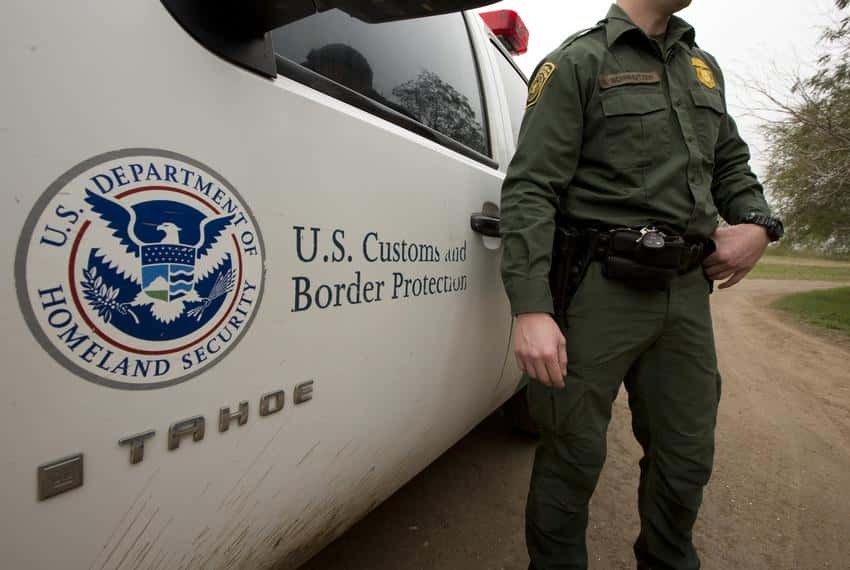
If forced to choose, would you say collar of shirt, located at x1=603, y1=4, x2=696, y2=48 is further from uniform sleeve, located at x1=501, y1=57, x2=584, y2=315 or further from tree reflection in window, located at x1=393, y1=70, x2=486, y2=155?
tree reflection in window, located at x1=393, y1=70, x2=486, y2=155

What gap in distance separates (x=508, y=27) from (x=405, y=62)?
1369 mm

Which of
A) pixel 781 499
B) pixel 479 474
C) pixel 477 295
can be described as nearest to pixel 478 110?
pixel 477 295

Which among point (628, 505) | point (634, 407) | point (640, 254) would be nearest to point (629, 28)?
point (640, 254)

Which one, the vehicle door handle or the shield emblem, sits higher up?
the vehicle door handle

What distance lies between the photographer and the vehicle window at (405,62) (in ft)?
Answer: 2.74

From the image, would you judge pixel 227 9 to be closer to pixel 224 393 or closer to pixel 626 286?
pixel 224 393

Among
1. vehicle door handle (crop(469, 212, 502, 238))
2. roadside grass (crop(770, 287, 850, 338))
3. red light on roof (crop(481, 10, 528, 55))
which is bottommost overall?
roadside grass (crop(770, 287, 850, 338))

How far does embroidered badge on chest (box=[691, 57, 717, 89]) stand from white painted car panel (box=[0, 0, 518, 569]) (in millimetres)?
807

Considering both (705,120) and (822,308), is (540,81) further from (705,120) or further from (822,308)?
(822,308)

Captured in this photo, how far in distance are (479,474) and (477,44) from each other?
1.83m

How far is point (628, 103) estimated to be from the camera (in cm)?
117

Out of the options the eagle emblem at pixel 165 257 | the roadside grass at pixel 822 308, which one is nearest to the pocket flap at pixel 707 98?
the eagle emblem at pixel 165 257

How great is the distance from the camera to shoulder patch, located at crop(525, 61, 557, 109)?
1186 millimetres

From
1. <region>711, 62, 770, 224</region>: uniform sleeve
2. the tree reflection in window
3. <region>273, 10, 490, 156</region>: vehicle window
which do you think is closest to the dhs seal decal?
<region>273, 10, 490, 156</region>: vehicle window
